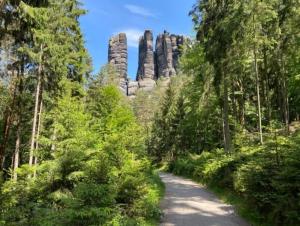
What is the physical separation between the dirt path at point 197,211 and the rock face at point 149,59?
350ft

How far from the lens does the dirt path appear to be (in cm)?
1072

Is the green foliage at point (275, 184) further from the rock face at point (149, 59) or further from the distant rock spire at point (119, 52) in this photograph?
the distant rock spire at point (119, 52)

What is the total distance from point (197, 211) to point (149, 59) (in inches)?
4623

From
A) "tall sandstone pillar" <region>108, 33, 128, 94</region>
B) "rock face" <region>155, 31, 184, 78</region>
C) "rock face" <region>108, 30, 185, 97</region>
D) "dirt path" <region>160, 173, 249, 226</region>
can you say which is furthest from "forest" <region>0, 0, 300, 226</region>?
"tall sandstone pillar" <region>108, 33, 128, 94</region>

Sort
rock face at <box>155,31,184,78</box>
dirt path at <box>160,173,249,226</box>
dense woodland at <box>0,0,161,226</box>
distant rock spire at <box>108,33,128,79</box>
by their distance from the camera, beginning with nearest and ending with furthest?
dense woodland at <box>0,0,161,226</box>, dirt path at <box>160,173,249,226</box>, rock face at <box>155,31,184,78</box>, distant rock spire at <box>108,33,128,79</box>

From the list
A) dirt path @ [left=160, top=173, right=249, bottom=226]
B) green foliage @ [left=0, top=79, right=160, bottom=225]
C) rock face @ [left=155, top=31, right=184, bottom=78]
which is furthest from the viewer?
rock face @ [left=155, top=31, right=184, bottom=78]

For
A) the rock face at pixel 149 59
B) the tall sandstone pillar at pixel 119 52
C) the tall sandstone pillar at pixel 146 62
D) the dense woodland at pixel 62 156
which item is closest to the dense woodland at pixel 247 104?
the dense woodland at pixel 62 156

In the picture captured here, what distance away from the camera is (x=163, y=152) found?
55.6 meters

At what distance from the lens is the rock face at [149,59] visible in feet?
410

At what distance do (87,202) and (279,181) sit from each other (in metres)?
5.06

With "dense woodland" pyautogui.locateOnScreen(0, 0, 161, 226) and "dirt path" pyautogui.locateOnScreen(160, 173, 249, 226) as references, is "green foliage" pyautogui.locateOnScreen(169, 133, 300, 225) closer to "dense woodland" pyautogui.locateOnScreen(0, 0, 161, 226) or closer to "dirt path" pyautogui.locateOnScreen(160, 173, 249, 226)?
"dirt path" pyautogui.locateOnScreen(160, 173, 249, 226)

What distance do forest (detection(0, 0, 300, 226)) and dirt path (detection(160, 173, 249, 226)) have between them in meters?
0.50

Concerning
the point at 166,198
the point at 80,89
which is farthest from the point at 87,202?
the point at 80,89

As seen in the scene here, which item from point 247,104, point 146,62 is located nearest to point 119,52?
point 146,62
